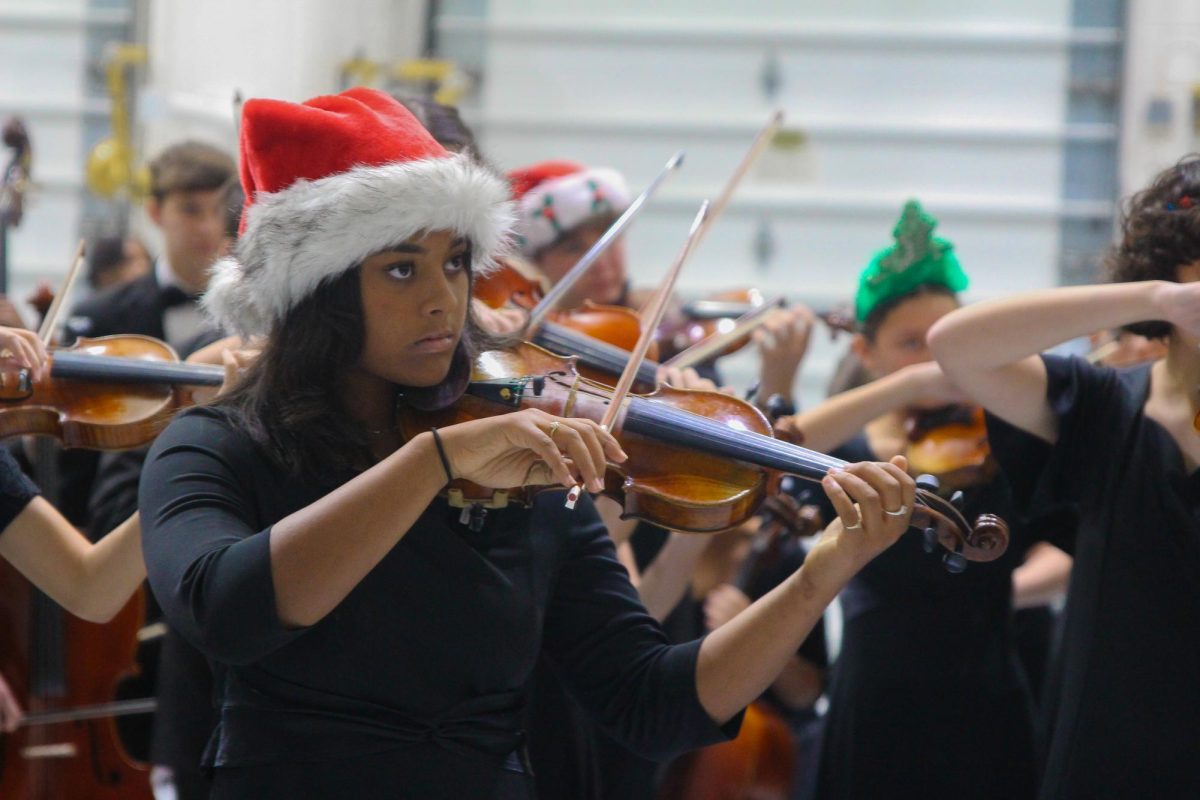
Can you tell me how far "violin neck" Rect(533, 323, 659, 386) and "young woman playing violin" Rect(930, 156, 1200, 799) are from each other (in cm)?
47

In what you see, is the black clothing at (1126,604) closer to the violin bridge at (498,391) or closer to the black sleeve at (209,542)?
the violin bridge at (498,391)

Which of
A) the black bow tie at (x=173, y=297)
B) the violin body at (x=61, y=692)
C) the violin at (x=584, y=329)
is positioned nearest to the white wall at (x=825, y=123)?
the black bow tie at (x=173, y=297)

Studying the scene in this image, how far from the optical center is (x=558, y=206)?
2553 mm

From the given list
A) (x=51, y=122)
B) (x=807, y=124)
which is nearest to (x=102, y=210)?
(x=51, y=122)

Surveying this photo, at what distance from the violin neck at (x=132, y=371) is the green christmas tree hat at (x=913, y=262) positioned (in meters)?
0.98

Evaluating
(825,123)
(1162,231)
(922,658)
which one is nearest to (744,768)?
(922,658)

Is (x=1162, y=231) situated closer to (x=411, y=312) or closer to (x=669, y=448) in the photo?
(x=669, y=448)

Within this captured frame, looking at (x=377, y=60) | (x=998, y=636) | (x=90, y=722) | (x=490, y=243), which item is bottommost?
(x=90, y=722)

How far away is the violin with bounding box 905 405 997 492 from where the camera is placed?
2.10 metres

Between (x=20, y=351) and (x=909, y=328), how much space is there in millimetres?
1239

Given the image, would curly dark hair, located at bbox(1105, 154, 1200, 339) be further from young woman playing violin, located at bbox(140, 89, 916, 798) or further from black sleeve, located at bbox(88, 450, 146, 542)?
black sleeve, located at bbox(88, 450, 146, 542)

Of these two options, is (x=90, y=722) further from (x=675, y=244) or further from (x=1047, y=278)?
(x=1047, y=278)

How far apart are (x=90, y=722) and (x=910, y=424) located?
1.36m

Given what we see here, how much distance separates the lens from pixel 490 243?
5.33 ft
